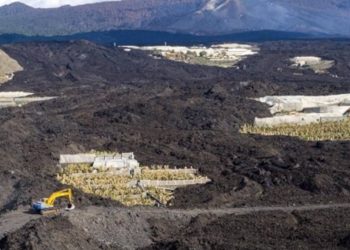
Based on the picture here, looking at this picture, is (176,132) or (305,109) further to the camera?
(305,109)

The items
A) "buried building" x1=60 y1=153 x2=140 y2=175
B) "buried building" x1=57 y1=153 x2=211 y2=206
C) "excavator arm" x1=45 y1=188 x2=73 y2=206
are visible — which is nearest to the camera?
"excavator arm" x1=45 y1=188 x2=73 y2=206

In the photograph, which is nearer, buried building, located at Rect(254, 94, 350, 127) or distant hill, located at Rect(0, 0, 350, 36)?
buried building, located at Rect(254, 94, 350, 127)

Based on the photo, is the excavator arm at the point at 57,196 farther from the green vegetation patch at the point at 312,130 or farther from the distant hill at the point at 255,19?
the distant hill at the point at 255,19

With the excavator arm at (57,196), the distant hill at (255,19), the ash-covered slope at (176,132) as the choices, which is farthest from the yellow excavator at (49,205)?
the distant hill at (255,19)

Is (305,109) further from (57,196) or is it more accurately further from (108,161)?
(57,196)

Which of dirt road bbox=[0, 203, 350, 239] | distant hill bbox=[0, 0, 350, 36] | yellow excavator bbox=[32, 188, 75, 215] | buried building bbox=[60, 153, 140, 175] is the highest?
yellow excavator bbox=[32, 188, 75, 215]

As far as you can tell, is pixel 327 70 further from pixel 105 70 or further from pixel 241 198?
pixel 241 198

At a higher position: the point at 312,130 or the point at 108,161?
the point at 108,161

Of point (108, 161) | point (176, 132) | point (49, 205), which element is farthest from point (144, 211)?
point (176, 132)

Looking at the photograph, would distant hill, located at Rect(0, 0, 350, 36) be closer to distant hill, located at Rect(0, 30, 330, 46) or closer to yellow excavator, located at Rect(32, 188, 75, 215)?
distant hill, located at Rect(0, 30, 330, 46)

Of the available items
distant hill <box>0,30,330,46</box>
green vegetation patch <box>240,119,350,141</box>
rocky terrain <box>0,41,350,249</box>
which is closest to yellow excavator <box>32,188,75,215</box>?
rocky terrain <box>0,41,350,249</box>
